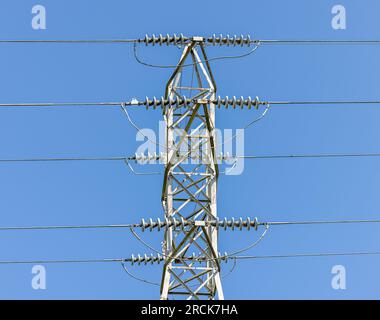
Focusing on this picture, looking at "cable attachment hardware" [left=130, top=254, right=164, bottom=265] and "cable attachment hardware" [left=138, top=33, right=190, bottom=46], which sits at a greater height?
"cable attachment hardware" [left=138, top=33, right=190, bottom=46]

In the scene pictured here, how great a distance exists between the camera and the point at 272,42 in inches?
863

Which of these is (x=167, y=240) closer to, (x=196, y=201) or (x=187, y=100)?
(x=196, y=201)

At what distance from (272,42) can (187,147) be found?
3.12m

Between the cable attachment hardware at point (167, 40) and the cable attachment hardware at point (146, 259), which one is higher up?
the cable attachment hardware at point (167, 40)

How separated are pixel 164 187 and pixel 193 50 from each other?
8.14 feet

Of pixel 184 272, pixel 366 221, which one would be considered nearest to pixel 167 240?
pixel 184 272

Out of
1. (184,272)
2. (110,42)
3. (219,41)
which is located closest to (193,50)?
(219,41)

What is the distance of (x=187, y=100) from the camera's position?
19.9m

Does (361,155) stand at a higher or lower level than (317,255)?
higher

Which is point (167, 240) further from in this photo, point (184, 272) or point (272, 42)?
point (272, 42)
